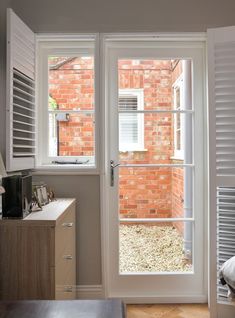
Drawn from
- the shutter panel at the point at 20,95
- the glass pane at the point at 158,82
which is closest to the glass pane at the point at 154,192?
the glass pane at the point at 158,82

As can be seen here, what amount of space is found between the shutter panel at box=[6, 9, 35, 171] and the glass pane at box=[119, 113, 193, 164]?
72cm

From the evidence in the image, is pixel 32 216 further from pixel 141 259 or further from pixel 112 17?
pixel 112 17

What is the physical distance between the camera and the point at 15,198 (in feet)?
5.93

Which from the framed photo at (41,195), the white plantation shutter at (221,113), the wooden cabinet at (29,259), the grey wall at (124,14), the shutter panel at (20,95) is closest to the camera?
the wooden cabinet at (29,259)

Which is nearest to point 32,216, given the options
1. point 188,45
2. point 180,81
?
point 180,81

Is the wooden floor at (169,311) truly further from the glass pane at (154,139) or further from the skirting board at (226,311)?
the glass pane at (154,139)

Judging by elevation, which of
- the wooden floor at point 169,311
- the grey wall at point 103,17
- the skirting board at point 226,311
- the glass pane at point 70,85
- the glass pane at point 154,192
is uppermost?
the grey wall at point 103,17

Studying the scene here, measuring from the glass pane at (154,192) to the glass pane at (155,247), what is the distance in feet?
0.32

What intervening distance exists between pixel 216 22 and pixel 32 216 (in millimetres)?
1994

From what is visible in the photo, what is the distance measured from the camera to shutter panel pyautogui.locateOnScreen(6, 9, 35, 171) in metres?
2.09

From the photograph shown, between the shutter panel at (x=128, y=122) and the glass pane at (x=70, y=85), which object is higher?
the glass pane at (x=70, y=85)

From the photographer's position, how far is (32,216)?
1818 millimetres

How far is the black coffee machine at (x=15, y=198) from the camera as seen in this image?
1.78 meters

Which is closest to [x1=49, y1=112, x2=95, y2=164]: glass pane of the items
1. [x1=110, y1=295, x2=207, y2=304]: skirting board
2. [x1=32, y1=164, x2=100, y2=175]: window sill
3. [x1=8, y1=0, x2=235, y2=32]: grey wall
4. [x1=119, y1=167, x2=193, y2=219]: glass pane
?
[x1=32, y1=164, x2=100, y2=175]: window sill
